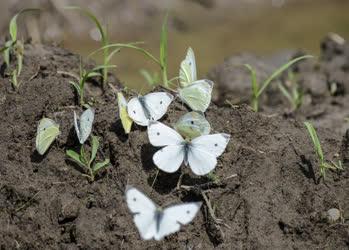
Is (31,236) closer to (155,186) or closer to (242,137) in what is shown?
(155,186)

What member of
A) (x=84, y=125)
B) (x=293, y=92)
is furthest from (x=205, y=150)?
(x=293, y=92)

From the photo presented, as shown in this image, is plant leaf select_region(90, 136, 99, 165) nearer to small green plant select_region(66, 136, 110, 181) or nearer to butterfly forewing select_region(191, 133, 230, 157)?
small green plant select_region(66, 136, 110, 181)

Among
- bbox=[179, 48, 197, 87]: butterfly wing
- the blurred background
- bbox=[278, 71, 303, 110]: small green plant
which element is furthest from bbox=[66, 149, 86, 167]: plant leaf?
the blurred background

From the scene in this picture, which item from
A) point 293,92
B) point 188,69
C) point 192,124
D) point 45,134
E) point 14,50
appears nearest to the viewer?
point 192,124

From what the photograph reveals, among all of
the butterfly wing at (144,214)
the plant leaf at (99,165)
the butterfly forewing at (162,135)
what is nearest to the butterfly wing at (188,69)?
the butterfly forewing at (162,135)

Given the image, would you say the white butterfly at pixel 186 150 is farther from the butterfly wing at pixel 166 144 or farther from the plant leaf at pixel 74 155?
the plant leaf at pixel 74 155

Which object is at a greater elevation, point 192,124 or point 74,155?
point 192,124

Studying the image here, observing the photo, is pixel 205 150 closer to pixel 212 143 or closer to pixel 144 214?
pixel 212 143

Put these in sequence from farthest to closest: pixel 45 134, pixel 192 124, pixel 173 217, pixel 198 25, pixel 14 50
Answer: pixel 198 25, pixel 14 50, pixel 45 134, pixel 192 124, pixel 173 217
